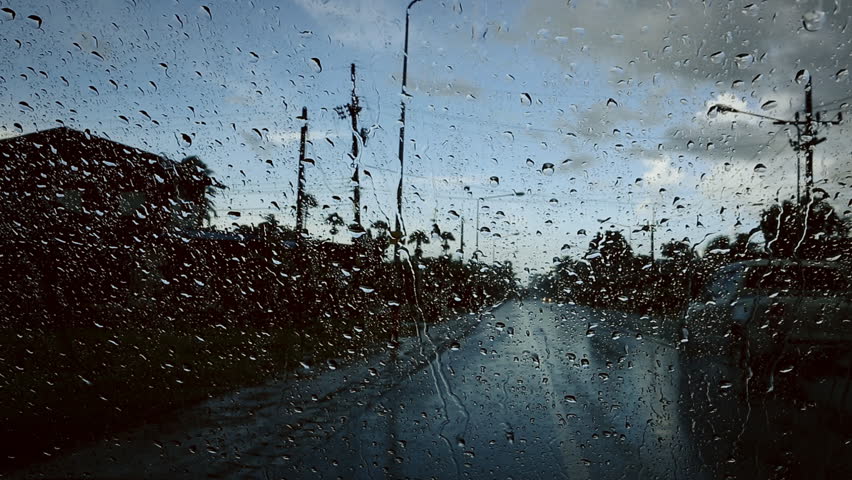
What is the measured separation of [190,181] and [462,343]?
3176 mm

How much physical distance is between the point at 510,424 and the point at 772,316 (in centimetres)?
260

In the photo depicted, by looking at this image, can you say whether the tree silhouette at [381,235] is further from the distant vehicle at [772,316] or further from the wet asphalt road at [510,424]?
the distant vehicle at [772,316]

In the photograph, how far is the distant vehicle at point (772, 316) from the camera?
3.60 m

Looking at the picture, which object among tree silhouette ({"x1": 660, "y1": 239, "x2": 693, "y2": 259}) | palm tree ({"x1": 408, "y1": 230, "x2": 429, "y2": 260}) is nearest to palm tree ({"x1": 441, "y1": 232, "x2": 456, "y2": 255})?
palm tree ({"x1": 408, "y1": 230, "x2": 429, "y2": 260})

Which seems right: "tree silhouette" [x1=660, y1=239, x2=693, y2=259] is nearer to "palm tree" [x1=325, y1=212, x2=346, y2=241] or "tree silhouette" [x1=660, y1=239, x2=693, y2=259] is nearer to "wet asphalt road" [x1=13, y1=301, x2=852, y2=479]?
"wet asphalt road" [x1=13, y1=301, x2=852, y2=479]

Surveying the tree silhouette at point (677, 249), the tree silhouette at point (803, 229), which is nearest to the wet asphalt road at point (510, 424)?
the tree silhouette at point (677, 249)

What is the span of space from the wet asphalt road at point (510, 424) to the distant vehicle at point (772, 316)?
0.71ft

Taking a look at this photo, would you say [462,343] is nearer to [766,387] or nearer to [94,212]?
[766,387]

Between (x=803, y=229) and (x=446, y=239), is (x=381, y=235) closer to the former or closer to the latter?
(x=446, y=239)

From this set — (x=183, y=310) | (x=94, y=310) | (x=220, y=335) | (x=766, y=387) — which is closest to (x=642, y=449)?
Answer: (x=766, y=387)

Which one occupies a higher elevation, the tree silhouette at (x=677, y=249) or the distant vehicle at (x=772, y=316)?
the tree silhouette at (x=677, y=249)

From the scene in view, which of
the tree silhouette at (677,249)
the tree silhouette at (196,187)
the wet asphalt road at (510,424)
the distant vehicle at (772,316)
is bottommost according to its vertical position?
the wet asphalt road at (510,424)

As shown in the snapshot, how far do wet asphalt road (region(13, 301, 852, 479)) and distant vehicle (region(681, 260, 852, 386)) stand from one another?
0.71 ft

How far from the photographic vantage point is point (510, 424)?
5605 millimetres
